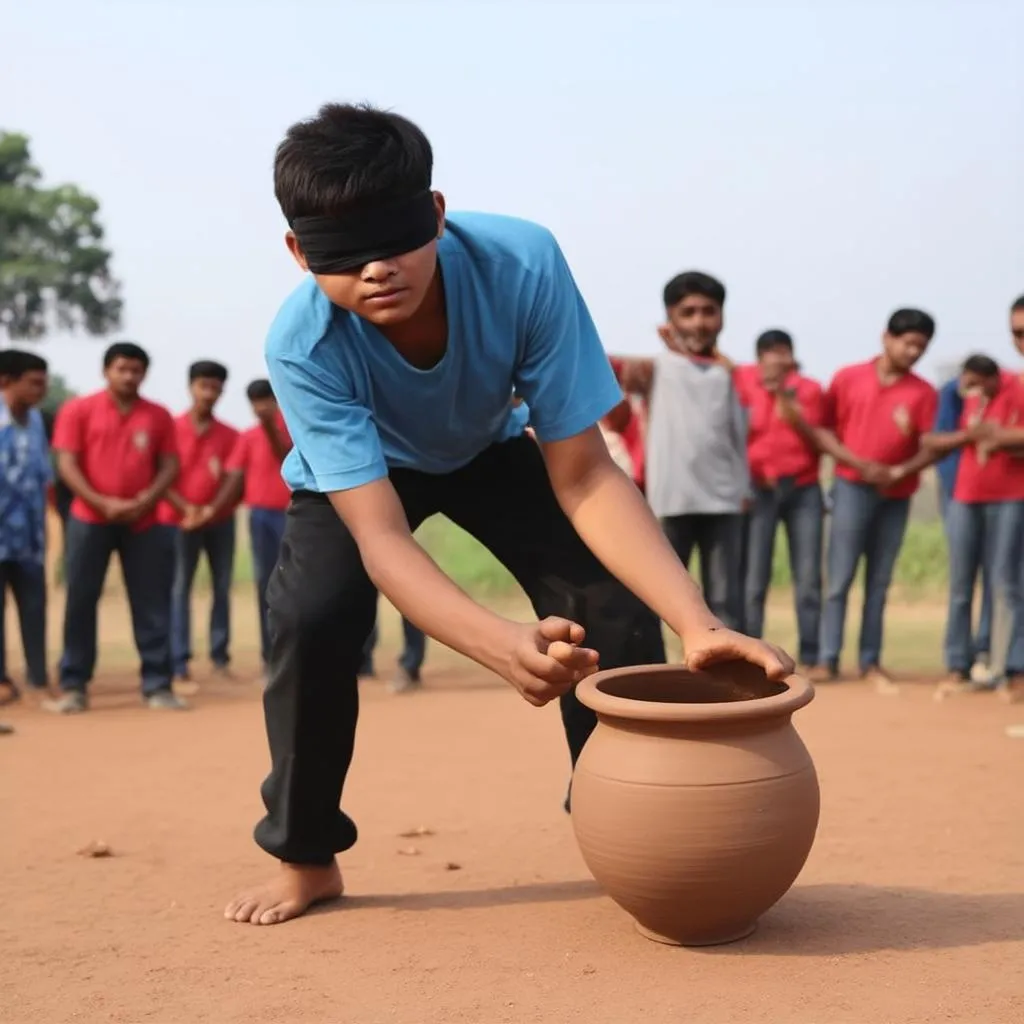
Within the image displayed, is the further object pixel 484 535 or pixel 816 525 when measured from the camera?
pixel 816 525

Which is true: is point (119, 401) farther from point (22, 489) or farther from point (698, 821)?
point (698, 821)

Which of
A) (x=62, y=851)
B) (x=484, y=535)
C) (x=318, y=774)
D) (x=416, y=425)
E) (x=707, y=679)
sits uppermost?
(x=416, y=425)

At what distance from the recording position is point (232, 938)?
12.7 feet

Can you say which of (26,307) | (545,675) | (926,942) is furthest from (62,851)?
(26,307)

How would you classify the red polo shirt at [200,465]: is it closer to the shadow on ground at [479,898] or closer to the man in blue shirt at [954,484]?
the man in blue shirt at [954,484]

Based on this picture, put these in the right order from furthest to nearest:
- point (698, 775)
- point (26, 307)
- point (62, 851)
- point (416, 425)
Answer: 1. point (26, 307)
2. point (62, 851)
3. point (416, 425)
4. point (698, 775)

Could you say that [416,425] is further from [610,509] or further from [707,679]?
[707,679]

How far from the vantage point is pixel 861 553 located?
30.0 ft

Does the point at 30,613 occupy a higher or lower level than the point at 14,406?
lower

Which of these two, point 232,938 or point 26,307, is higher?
point 26,307

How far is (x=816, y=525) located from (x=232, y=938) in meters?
6.21

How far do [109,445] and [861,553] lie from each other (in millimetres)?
4668

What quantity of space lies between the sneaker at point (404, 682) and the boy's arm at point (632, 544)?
5477mm

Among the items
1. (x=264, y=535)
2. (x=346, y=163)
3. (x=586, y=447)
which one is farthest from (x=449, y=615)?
(x=264, y=535)
